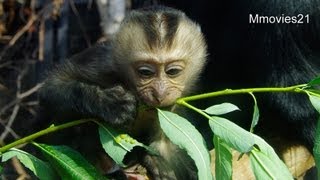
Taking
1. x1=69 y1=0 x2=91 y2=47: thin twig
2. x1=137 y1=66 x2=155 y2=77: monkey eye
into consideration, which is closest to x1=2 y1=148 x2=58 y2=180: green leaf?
x1=137 y1=66 x2=155 y2=77: monkey eye

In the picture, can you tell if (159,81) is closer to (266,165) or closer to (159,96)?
(159,96)

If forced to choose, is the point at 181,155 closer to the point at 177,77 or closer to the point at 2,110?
the point at 177,77

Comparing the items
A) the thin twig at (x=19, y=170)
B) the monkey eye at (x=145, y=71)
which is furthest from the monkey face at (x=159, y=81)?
the thin twig at (x=19, y=170)

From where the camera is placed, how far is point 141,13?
2.24 meters

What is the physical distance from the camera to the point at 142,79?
2104mm

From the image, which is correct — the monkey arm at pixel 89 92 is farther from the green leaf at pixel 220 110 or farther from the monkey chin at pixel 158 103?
the green leaf at pixel 220 110

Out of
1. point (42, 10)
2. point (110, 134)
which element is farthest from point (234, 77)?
point (42, 10)

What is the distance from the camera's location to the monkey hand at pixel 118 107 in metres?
1.97

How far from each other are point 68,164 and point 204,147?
12.3 inches

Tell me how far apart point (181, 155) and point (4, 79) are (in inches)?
109

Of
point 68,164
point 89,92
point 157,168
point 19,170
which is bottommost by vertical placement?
point 19,170

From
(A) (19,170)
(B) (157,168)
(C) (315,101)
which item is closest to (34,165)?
(B) (157,168)

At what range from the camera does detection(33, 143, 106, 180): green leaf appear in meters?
1.75

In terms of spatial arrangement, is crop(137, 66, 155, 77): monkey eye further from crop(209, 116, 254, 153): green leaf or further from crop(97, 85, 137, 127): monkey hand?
crop(209, 116, 254, 153): green leaf
